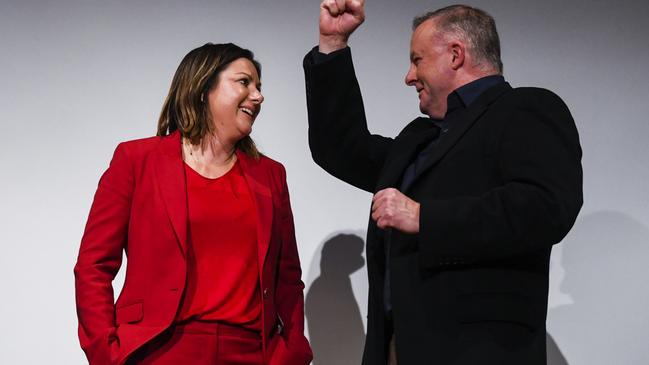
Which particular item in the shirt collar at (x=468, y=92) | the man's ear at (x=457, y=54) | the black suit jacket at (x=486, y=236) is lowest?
the black suit jacket at (x=486, y=236)

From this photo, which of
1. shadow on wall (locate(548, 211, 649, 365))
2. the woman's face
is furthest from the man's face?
shadow on wall (locate(548, 211, 649, 365))

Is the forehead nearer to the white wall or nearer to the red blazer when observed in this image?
the red blazer

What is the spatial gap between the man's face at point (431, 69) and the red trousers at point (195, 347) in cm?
73

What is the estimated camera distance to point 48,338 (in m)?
2.50

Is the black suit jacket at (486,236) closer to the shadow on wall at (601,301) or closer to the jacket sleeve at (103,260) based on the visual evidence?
the jacket sleeve at (103,260)

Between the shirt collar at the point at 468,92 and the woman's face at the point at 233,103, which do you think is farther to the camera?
the woman's face at the point at 233,103

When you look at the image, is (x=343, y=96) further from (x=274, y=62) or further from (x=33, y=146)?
(x=33, y=146)

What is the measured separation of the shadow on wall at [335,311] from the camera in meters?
2.72

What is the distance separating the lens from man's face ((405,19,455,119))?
1876 millimetres

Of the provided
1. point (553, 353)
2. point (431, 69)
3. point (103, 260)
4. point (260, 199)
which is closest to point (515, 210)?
point (431, 69)

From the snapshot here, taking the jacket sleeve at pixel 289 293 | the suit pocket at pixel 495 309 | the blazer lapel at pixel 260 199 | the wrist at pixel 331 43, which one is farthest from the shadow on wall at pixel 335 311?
the suit pocket at pixel 495 309

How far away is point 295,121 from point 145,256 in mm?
888

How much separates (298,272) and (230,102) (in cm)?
51

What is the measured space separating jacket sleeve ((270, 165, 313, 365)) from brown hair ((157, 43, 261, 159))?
0.28 m
